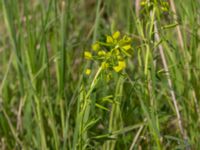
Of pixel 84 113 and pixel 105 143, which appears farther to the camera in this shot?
pixel 105 143

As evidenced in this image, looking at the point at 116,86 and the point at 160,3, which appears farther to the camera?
the point at 116,86

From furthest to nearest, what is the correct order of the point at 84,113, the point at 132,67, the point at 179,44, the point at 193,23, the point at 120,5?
the point at 120,5 < the point at 132,67 < the point at 179,44 < the point at 193,23 < the point at 84,113

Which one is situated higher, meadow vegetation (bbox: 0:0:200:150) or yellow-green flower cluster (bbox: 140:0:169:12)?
yellow-green flower cluster (bbox: 140:0:169:12)

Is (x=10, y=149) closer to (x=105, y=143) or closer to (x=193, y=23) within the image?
(x=105, y=143)

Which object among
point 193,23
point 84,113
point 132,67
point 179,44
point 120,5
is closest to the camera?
point 84,113

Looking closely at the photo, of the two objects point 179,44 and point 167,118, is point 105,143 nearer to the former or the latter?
point 167,118

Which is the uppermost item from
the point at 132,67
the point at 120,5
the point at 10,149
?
the point at 120,5

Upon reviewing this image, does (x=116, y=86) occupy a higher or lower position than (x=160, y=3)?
lower

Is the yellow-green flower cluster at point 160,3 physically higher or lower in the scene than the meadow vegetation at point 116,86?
higher

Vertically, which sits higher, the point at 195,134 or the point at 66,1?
the point at 66,1

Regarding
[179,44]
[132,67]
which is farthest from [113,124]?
[132,67]
